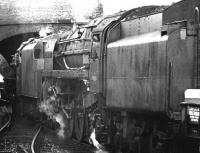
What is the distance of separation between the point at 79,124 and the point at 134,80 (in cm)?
415

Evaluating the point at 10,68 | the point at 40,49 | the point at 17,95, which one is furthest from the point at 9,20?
the point at 40,49

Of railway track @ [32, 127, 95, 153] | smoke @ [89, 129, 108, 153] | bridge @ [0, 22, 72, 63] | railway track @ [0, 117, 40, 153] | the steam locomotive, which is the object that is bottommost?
railway track @ [0, 117, 40, 153]

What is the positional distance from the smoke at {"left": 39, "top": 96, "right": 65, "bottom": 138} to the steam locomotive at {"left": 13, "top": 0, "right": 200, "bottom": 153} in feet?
0.20

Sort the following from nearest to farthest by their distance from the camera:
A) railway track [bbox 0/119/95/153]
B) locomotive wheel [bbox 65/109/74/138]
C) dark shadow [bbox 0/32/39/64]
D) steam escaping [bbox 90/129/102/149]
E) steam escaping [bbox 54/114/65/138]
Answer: steam escaping [bbox 90/129/102/149] < railway track [bbox 0/119/95/153] < locomotive wheel [bbox 65/109/74/138] < steam escaping [bbox 54/114/65/138] < dark shadow [bbox 0/32/39/64]

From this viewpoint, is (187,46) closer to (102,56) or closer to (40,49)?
(102,56)

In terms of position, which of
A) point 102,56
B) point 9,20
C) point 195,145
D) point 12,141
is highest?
point 9,20

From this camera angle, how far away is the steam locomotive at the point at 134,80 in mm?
6789

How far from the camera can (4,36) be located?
25719mm

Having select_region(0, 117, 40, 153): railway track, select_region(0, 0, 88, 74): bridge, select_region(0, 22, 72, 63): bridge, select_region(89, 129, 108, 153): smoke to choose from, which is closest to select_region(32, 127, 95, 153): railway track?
select_region(89, 129, 108, 153): smoke

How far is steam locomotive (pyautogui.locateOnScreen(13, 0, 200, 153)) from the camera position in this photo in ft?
22.3

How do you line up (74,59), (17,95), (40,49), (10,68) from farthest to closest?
(10,68) < (17,95) < (40,49) < (74,59)

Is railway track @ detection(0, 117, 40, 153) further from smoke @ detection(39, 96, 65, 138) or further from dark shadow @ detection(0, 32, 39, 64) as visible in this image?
dark shadow @ detection(0, 32, 39, 64)

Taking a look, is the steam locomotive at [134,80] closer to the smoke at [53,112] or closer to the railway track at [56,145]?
the smoke at [53,112]

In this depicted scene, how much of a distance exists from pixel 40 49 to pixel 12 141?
382cm
